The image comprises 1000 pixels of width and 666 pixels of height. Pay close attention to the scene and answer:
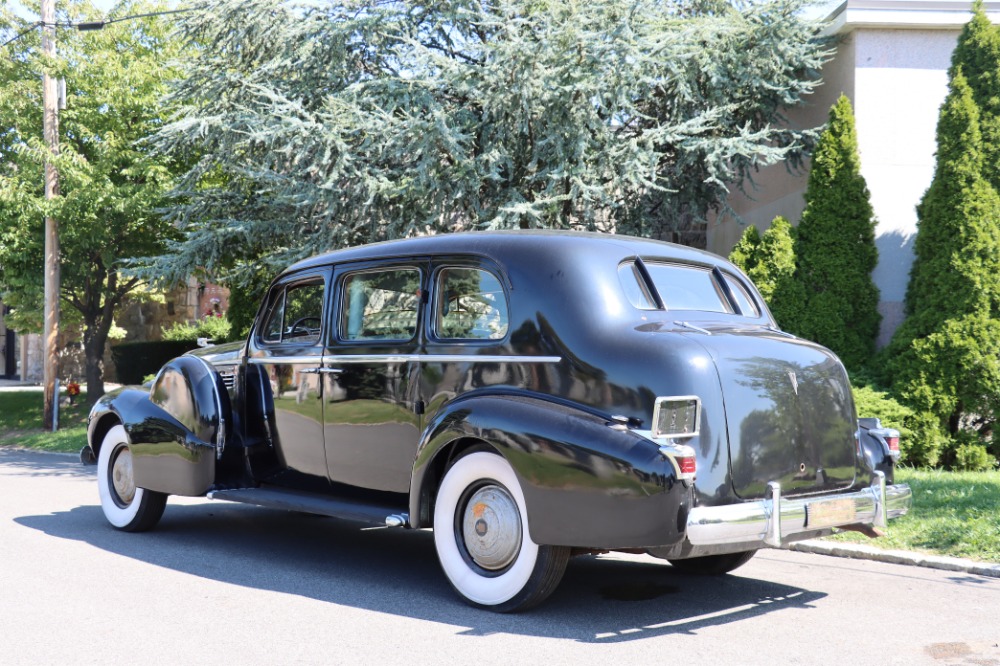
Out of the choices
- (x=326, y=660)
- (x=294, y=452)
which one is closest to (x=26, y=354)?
(x=294, y=452)

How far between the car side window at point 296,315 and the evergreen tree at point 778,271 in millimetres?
6650

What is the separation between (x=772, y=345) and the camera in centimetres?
537

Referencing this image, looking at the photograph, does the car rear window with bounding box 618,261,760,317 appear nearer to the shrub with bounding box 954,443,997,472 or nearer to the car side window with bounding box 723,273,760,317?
the car side window with bounding box 723,273,760,317

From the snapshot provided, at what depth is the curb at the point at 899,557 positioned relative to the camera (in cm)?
650

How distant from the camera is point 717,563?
6.36 metres

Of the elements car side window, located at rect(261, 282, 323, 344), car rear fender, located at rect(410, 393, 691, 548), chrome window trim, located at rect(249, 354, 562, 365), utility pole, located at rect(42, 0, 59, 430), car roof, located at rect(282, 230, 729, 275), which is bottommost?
car rear fender, located at rect(410, 393, 691, 548)

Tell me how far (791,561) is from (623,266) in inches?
108

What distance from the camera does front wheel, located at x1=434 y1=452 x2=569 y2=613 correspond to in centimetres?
513

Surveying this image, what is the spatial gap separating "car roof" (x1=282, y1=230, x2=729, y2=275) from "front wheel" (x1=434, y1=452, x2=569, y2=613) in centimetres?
118

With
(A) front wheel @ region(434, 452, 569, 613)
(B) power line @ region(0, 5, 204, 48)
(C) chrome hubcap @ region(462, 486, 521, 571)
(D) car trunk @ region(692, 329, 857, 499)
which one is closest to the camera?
(D) car trunk @ region(692, 329, 857, 499)

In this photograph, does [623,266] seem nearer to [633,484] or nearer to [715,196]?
[633,484]

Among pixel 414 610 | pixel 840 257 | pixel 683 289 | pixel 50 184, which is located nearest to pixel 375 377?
pixel 414 610

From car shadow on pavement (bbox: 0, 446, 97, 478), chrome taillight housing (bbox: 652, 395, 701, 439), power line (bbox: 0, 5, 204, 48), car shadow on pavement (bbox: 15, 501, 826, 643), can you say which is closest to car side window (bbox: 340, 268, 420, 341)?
car shadow on pavement (bbox: 15, 501, 826, 643)

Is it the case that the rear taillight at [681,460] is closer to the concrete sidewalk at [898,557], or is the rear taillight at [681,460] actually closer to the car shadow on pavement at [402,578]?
the car shadow on pavement at [402,578]
